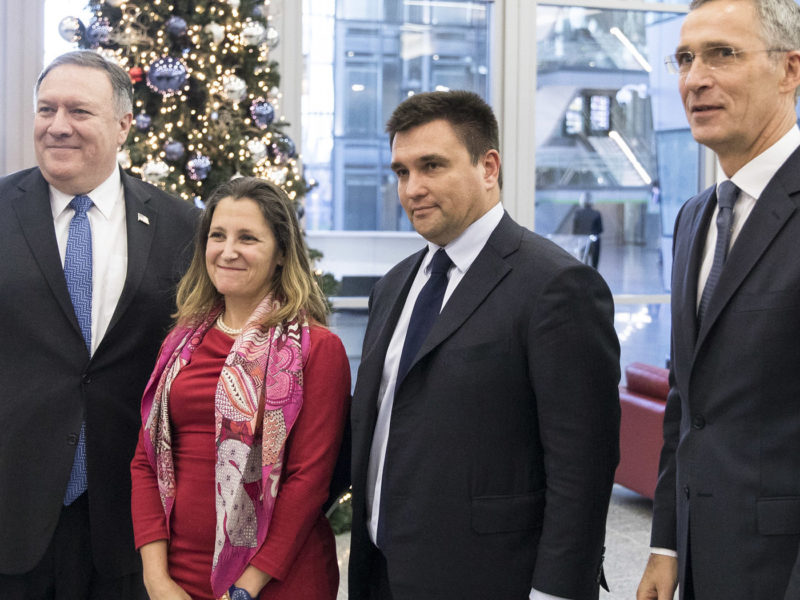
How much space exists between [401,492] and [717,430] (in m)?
0.64

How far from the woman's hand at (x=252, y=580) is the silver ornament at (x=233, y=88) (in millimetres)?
3203

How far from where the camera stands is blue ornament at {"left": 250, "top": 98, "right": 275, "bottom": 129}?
480cm

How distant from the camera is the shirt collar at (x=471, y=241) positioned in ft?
6.45

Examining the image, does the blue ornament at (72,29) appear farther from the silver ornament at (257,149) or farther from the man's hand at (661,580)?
the man's hand at (661,580)

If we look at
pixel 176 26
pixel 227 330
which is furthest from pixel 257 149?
pixel 227 330

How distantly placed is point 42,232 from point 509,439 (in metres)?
1.38

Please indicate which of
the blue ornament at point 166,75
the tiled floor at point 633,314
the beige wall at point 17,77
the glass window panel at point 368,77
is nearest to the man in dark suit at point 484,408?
the blue ornament at point 166,75

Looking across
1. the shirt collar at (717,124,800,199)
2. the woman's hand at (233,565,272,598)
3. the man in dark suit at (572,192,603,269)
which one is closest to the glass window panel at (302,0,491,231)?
the man in dark suit at (572,192,603,269)

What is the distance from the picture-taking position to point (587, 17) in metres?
6.98

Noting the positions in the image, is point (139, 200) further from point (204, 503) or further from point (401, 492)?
point (401, 492)

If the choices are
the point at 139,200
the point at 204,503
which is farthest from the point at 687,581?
the point at 139,200

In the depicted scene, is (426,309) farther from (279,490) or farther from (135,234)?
(135,234)

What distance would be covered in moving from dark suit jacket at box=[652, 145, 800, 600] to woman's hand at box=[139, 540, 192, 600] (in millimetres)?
1109

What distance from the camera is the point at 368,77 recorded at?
21.9 ft
